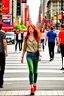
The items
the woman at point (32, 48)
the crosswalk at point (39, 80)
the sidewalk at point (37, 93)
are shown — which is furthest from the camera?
the crosswalk at point (39, 80)

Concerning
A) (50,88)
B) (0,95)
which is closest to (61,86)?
(50,88)

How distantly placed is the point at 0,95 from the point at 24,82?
2.55 metres

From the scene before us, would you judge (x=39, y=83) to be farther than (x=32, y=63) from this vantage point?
Yes

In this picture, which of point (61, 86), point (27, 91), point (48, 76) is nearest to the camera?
point (27, 91)

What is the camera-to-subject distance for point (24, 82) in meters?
13.4

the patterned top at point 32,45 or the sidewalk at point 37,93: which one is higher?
the patterned top at point 32,45

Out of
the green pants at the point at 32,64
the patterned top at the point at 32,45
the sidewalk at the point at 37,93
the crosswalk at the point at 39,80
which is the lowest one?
the crosswalk at the point at 39,80

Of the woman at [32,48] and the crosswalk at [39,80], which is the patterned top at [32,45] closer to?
the woman at [32,48]

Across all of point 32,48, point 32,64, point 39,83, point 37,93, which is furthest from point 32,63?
point 39,83

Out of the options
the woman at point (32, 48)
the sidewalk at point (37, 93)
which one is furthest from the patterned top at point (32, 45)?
the sidewalk at point (37, 93)

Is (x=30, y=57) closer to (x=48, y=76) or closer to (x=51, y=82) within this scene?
(x=51, y=82)

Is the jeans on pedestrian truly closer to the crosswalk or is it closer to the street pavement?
the street pavement

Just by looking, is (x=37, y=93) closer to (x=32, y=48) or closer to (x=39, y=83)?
(x=32, y=48)

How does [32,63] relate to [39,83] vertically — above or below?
above
